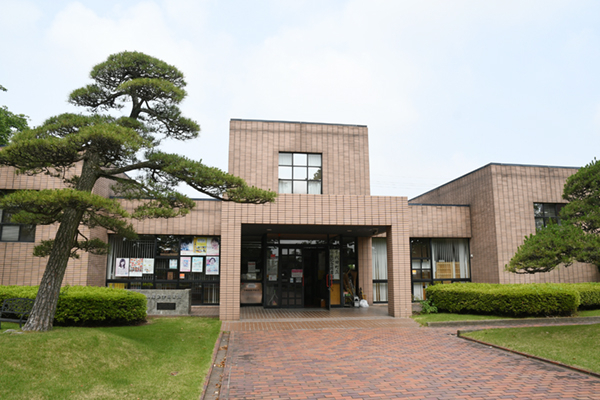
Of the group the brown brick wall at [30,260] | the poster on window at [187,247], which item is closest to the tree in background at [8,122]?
the brown brick wall at [30,260]

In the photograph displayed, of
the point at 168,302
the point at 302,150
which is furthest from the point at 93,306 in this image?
the point at 302,150

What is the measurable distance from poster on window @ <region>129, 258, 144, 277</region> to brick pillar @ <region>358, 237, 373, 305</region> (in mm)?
8570

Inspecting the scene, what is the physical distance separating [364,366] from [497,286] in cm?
871

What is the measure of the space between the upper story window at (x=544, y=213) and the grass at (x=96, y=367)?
14822 millimetres

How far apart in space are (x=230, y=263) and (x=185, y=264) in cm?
402

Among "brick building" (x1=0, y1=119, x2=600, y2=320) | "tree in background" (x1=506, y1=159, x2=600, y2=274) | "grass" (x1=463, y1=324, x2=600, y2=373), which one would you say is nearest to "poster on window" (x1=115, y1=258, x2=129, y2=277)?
"brick building" (x1=0, y1=119, x2=600, y2=320)

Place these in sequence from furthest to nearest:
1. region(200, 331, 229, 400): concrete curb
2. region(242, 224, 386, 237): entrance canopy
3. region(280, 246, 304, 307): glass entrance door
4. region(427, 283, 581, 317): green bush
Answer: region(280, 246, 304, 307): glass entrance door → region(242, 224, 386, 237): entrance canopy → region(427, 283, 581, 317): green bush → region(200, 331, 229, 400): concrete curb

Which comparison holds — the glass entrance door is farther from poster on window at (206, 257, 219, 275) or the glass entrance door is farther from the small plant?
the small plant

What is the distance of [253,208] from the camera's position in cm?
1294

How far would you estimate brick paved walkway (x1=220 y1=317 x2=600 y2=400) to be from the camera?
5641 millimetres

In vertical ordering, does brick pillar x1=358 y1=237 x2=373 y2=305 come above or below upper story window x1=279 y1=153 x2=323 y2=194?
below

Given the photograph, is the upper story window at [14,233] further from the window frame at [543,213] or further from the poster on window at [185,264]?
the window frame at [543,213]

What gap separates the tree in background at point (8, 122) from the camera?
2080 cm

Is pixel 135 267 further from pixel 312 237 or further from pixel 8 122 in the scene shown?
pixel 8 122
